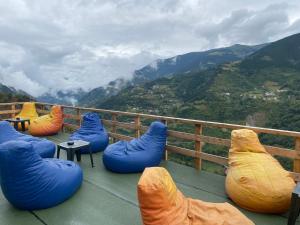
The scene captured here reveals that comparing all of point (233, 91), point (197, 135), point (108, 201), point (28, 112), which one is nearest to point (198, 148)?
point (197, 135)

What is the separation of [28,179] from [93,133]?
9.78ft

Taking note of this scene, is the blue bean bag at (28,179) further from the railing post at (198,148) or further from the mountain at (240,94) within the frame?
the mountain at (240,94)

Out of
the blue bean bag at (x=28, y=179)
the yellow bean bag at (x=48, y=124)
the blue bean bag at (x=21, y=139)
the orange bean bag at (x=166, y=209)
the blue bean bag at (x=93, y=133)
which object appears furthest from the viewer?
the yellow bean bag at (x=48, y=124)

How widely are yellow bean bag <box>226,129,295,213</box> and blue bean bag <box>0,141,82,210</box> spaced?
7.01 feet

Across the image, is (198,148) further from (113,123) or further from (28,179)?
(28,179)

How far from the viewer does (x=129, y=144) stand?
204 inches

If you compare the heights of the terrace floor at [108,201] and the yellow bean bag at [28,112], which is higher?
the yellow bean bag at [28,112]

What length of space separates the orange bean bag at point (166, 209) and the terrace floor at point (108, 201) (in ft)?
2.59

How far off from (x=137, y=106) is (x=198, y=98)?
49.6 feet

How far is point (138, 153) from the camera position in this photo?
16.3 ft

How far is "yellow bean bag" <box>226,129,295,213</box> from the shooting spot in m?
3.39

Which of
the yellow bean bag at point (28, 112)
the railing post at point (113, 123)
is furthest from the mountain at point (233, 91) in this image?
the railing post at point (113, 123)

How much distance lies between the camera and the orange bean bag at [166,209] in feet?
8.13

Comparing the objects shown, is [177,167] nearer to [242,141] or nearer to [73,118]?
[242,141]
